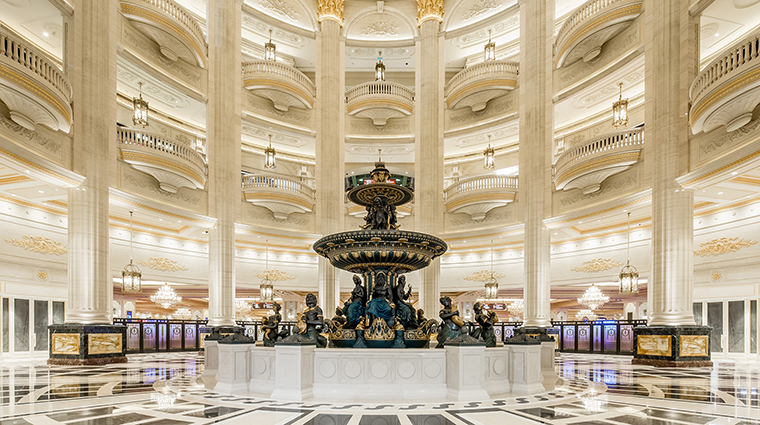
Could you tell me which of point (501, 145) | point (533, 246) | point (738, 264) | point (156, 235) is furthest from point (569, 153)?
point (156, 235)

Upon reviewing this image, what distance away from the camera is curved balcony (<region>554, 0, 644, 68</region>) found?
13.2m

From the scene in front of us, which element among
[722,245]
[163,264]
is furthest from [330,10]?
[722,245]

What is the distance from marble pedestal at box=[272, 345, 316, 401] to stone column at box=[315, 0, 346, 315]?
12169mm

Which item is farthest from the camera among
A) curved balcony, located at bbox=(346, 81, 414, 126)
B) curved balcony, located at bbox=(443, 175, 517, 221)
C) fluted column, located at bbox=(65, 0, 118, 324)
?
curved balcony, located at bbox=(346, 81, 414, 126)

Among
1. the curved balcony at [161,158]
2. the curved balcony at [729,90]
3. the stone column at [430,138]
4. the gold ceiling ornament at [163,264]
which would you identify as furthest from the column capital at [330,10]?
the curved balcony at [729,90]

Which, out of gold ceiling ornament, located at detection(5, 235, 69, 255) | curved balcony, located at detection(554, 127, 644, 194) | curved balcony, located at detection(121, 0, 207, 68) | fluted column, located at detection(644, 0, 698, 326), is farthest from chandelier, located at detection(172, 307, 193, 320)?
fluted column, located at detection(644, 0, 698, 326)

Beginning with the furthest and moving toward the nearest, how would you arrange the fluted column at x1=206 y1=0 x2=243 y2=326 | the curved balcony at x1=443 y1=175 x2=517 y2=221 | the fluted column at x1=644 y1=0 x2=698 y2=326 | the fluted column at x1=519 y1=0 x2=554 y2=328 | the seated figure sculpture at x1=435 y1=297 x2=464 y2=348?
the curved balcony at x1=443 y1=175 x2=517 y2=221, the fluted column at x1=206 y1=0 x2=243 y2=326, the fluted column at x1=519 y1=0 x2=554 y2=328, the fluted column at x1=644 y1=0 x2=698 y2=326, the seated figure sculpture at x1=435 y1=297 x2=464 y2=348

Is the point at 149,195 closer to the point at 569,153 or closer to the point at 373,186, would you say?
the point at 373,186

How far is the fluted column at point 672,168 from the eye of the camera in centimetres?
1027

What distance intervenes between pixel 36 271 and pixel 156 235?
423 centimetres

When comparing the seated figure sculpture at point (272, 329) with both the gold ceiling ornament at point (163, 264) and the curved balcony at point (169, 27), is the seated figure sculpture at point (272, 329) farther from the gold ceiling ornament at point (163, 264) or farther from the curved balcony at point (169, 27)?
the gold ceiling ornament at point (163, 264)

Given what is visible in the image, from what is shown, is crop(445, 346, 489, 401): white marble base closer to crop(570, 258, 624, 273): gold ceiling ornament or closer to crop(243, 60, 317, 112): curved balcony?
crop(570, 258, 624, 273): gold ceiling ornament

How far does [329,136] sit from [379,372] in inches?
549

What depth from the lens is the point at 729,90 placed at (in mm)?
7996
